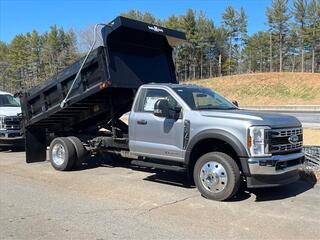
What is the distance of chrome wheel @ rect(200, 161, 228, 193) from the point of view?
287 inches

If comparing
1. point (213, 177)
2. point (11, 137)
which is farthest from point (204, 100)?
point (11, 137)

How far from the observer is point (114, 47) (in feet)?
31.5

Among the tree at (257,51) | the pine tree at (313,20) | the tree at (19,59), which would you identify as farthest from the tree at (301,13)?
the tree at (19,59)

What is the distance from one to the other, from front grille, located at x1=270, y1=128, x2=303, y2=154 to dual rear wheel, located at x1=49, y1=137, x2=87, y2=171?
4924 mm

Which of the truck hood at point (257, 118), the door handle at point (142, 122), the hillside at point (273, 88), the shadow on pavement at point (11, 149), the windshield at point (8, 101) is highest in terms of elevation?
the hillside at point (273, 88)

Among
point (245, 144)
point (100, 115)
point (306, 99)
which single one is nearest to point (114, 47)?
point (100, 115)

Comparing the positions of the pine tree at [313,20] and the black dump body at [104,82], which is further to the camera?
the pine tree at [313,20]

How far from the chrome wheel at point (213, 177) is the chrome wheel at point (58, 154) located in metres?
4.10

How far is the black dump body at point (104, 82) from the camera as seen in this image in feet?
30.9

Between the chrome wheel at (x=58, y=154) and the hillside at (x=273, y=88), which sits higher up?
the hillside at (x=273, y=88)

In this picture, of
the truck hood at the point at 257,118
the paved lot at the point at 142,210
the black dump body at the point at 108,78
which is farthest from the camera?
the black dump body at the point at 108,78

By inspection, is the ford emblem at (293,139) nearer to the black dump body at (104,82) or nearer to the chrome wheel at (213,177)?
the chrome wheel at (213,177)

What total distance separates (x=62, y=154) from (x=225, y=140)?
185 inches

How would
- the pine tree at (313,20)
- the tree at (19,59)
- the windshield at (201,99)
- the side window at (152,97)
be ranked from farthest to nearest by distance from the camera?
the tree at (19,59)
the pine tree at (313,20)
the side window at (152,97)
the windshield at (201,99)
